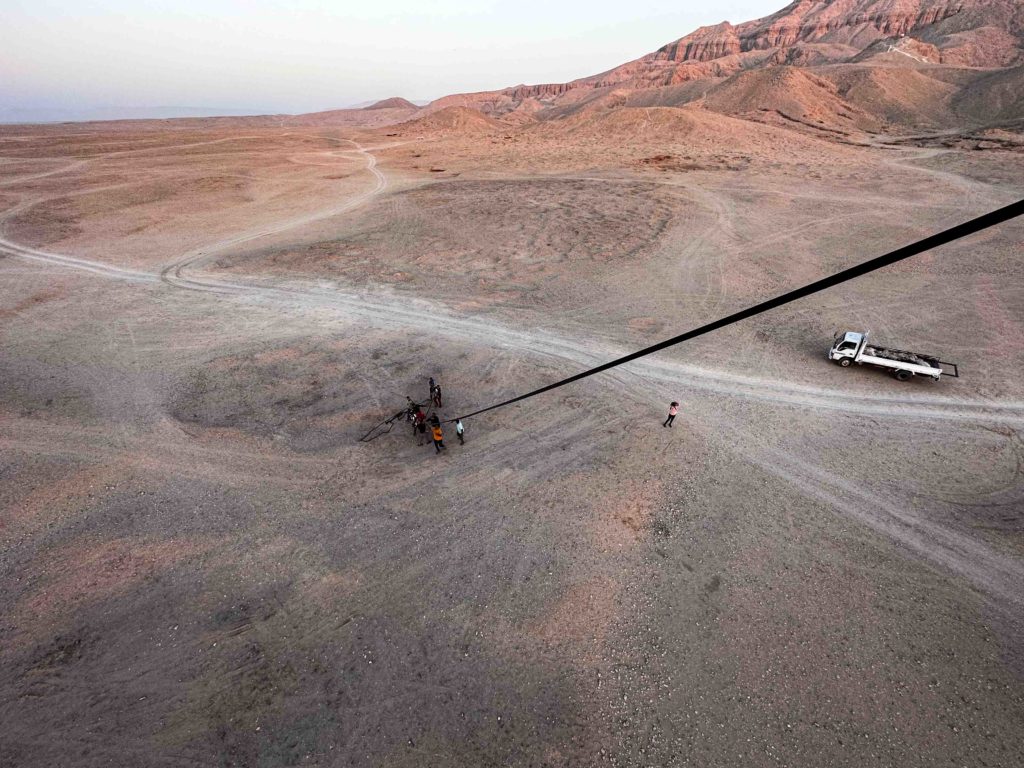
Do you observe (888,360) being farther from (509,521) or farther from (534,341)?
(509,521)

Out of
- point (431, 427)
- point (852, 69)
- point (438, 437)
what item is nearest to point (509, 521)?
point (438, 437)

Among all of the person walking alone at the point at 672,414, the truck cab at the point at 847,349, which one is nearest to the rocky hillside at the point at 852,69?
the truck cab at the point at 847,349

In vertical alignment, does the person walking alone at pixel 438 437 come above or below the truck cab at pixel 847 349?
below

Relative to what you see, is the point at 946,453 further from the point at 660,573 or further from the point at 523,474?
the point at 523,474

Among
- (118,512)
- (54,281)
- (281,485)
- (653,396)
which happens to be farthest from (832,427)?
(54,281)

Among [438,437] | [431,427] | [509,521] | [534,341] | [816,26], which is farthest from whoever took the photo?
[816,26]

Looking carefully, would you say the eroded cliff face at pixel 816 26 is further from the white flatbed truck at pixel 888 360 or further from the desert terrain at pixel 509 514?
the white flatbed truck at pixel 888 360
